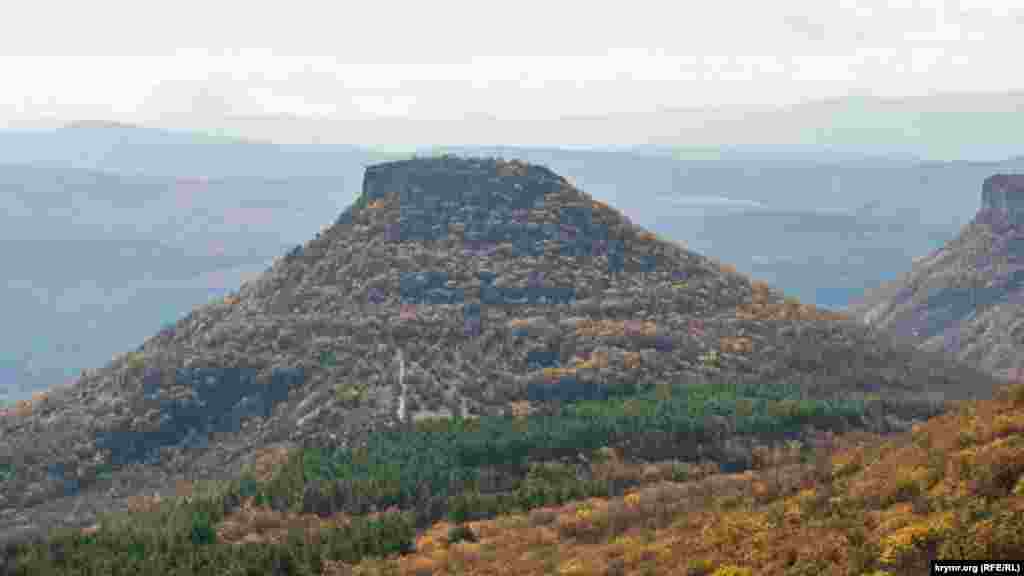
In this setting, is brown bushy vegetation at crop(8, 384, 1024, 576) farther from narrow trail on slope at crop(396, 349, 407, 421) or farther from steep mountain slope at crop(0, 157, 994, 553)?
narrow trail on slope at crop(396, 349, 407, 421)

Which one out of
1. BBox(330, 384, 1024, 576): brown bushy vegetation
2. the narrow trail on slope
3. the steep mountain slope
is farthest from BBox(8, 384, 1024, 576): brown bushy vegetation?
the narrow trail on slope

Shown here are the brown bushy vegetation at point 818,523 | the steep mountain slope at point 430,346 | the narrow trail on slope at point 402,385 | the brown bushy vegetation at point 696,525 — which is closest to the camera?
the brown bushy vegetation at point 818,523

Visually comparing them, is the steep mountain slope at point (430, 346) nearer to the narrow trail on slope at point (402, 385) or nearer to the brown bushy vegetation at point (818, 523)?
the narrow trail on slope at point (402, 385)

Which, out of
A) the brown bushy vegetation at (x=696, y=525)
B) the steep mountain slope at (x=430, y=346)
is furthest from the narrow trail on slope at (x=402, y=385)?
the brown bushy vegetation at (x=696, y=525)

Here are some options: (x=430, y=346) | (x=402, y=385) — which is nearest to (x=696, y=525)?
(x=402, y=385)

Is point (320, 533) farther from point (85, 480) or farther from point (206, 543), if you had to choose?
point (85, 480)

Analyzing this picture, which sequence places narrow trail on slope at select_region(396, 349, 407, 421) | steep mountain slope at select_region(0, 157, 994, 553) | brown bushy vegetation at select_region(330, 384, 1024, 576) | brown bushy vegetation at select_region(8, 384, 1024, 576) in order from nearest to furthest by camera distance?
brown bushy vegetation at select_region(330, 384, 1024, 576)
brown bushy vegetation at select_region(8, 384, 1024, 576)
narrow trail on slope at select_region(396, 349, 407, 421)
steep mountain slope at select_region(0, 157, 994, 553)

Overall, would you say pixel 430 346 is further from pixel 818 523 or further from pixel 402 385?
pixel 818 523

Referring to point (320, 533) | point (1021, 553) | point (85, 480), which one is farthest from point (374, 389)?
point (1021, 553)

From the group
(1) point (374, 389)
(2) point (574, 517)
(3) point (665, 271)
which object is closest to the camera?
(2) point (574, 517)
